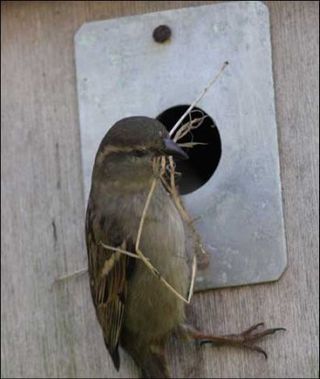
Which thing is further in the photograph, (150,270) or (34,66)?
(34,66)

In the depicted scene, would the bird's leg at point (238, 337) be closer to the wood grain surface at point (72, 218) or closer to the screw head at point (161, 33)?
the wood grain surface at point (72, 218)

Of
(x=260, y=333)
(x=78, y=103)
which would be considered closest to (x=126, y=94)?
(x=78, y=103)

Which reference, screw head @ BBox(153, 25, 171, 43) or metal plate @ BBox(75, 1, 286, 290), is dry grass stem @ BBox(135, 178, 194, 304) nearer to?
metal plate @ BBox(75, 1, 286, 290)

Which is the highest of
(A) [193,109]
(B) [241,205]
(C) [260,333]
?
(A) [193,109]

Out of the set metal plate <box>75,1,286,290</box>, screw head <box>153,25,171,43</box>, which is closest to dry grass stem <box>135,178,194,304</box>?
metal plate <box>75,1,286,290</box>

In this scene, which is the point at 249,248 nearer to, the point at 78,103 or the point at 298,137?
the point at 298,137

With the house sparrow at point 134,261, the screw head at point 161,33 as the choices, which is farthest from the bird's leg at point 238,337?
the screw head at point 161,33
